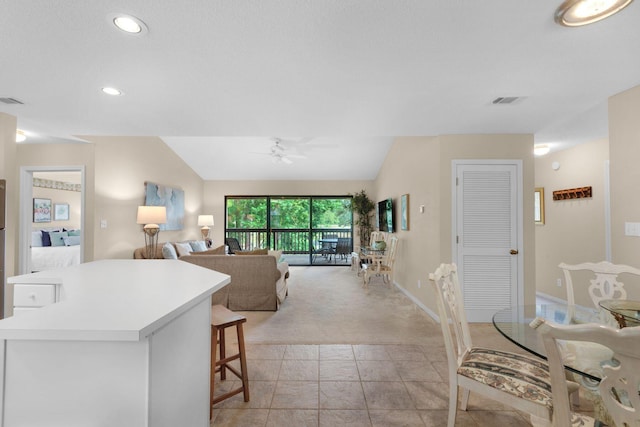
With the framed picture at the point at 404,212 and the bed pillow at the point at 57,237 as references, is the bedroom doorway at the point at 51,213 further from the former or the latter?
the framed picture at the point at 404,212

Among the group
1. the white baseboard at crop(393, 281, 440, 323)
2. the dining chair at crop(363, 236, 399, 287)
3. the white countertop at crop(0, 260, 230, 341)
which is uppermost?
the white countertop at crop(0, 260, 230, 341)

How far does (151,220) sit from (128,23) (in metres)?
3.76

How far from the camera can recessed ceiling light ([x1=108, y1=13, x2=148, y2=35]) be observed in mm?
1441

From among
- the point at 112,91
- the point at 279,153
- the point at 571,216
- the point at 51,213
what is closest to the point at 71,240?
the point at 51,213

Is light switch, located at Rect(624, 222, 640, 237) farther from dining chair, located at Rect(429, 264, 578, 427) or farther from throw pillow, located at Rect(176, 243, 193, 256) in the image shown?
throw pillow, located at Rect(176, 243, 193, 256)

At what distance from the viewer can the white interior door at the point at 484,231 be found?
3.45m

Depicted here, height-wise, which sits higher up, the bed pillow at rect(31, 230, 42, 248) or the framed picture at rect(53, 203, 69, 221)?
the framed picture at rect(53, 203, 69, 221)

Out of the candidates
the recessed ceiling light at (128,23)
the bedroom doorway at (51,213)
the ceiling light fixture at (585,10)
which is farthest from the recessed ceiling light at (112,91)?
the ceiling light fixture at (585,10)

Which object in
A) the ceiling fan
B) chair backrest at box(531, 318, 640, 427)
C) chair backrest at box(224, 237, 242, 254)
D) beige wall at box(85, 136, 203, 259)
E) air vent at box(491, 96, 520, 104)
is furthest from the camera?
chair backrest at box(224, 237, 242, 254)

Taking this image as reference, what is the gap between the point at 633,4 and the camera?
54.2 inches

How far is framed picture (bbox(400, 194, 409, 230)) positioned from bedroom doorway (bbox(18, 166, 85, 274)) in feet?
15.6

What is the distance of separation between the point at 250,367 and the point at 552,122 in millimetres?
3913

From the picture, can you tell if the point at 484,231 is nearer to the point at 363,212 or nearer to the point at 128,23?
the point at 128,23

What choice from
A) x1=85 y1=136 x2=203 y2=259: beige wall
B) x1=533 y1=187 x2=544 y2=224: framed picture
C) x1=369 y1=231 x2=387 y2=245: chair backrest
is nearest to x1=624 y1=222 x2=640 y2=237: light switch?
x1=533 y1=187 x2=544 y2=224: framed picture
